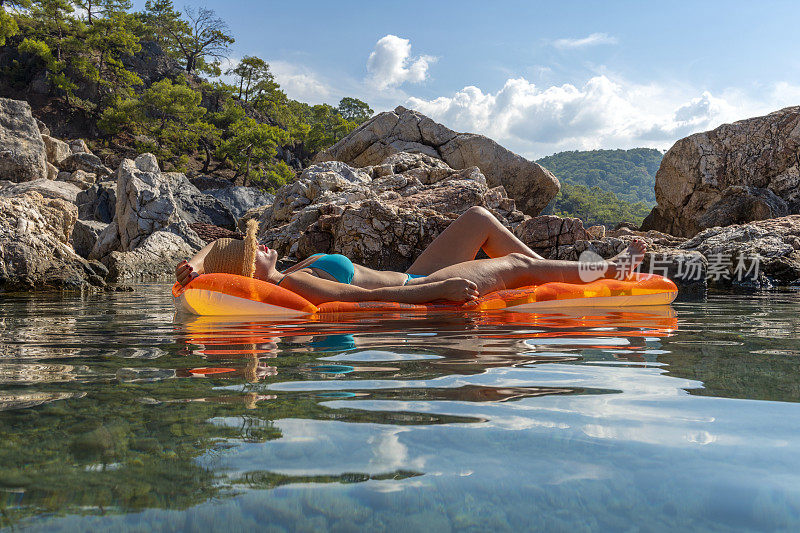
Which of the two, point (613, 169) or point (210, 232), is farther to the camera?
point (613, 169)

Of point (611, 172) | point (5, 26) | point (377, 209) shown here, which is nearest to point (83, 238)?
point (377, 209)

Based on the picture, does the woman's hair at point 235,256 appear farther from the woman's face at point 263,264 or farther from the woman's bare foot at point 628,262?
the woman's bare foot at point 628,262

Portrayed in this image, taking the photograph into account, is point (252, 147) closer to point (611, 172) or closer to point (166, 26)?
point (166, 26)

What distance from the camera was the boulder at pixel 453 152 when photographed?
2034 cm

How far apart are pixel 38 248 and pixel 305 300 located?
196 inches

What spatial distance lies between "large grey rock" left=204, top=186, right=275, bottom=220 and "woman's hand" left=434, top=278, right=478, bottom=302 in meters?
24.6

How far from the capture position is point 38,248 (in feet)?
24.0

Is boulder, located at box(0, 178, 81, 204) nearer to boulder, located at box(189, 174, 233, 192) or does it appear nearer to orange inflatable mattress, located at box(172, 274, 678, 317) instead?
boulder, located at box(189, 174, 233, 192)

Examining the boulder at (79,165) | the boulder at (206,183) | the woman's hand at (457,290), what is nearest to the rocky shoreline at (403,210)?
the woman's hand at (457,290)

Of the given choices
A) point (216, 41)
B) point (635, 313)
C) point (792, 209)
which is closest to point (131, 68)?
point (216, 41)

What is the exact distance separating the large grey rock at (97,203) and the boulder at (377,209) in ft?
36.7

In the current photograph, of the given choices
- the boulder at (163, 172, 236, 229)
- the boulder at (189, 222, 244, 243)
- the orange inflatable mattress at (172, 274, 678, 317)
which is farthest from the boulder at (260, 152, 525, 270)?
the boulder at (163, 172, 236, 229)

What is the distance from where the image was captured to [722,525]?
0.79m

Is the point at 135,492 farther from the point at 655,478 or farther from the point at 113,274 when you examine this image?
the point at 113,274
